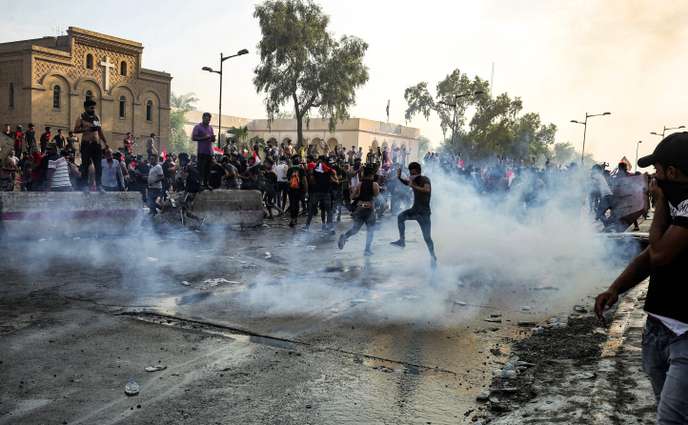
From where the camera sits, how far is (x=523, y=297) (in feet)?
25.8

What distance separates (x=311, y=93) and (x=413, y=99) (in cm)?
2374

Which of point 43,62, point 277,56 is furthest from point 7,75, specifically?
point 277,56

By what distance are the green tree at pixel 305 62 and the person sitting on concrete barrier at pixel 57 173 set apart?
27.5 metres

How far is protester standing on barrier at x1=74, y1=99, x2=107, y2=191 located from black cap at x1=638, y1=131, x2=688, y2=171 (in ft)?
30.8

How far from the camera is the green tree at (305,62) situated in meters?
39.0

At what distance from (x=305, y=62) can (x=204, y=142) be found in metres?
28.4

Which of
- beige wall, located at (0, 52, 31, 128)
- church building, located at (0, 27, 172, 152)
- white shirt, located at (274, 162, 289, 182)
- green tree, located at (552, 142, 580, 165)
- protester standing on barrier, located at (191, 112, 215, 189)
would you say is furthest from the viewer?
green tree, located at (552, 142, 580, 165)

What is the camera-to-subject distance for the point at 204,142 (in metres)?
13.0

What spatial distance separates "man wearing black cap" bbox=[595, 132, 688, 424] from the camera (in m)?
2.49

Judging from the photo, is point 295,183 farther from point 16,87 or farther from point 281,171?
point 16,87

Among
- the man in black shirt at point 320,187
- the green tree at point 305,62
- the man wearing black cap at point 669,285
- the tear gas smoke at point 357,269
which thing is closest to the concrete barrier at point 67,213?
the tear gas smoke at point 357,269

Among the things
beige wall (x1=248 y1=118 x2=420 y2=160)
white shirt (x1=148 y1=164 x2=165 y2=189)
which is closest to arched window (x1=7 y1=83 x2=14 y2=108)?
beige wall (x1=248 y1=118 x2=420 y2=160)

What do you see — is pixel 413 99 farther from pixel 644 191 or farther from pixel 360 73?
pixel 644 191

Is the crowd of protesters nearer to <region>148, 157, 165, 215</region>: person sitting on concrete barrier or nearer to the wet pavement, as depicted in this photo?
<region>148, 157, 165, 215</region>: person sitting on concrete barrier
